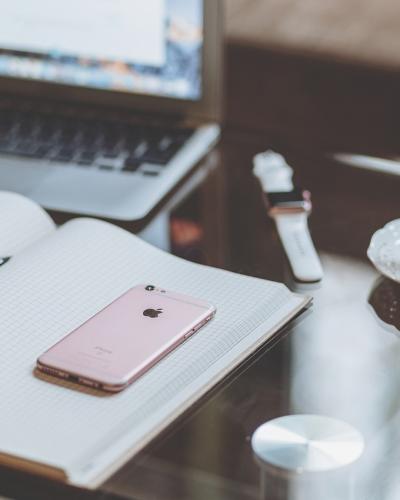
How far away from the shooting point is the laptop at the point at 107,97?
1.01 meters

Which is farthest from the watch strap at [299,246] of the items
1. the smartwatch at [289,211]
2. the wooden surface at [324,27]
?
the wooden surface at [324,27]

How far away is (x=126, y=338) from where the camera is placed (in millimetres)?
713

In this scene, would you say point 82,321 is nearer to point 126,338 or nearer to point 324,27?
point 126,338

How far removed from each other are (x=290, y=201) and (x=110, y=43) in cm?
29

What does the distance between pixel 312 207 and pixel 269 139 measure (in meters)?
0.18

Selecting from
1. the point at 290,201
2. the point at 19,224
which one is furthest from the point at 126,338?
the point at 290,201

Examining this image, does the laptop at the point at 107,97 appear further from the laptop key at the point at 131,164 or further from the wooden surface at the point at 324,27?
the wooden surface at the point at 324,27

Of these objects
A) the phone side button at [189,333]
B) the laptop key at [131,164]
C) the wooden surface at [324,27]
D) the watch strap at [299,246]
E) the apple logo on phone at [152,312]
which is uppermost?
the laptop key at [131,164]

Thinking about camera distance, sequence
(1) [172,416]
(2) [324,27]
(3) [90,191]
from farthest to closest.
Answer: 1. (2) [324,27]
2. (3) [90,191]
3. (1) [172,416]

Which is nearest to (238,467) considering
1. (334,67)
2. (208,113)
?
(208,113)

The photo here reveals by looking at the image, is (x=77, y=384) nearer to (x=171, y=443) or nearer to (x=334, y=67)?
(x=171, y=443)

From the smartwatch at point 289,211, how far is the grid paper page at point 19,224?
22 cm

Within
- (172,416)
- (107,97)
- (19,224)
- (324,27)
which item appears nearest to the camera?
(172,416)

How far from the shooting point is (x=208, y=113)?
1091 millimetres
